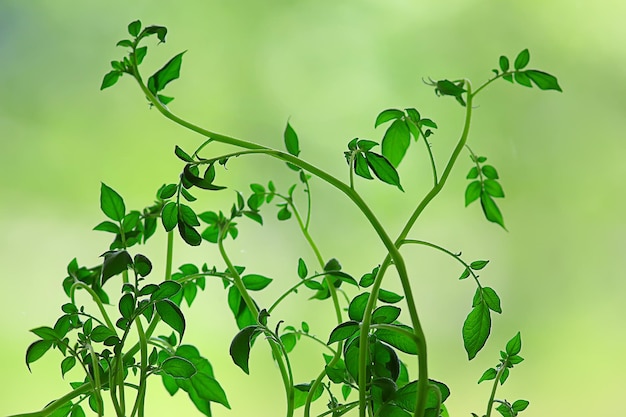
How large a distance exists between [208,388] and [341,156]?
58cm

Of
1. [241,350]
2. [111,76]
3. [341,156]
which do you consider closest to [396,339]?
[241,350]

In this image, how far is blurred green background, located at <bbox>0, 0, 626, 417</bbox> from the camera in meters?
1.12

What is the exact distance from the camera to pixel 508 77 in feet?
2.26

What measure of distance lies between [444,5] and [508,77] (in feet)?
1.90

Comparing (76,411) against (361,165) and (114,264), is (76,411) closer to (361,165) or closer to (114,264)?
(114,264)

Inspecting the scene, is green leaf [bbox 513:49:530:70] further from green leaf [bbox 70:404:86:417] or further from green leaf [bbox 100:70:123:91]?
green leaf [bbox 70:404:86:417]

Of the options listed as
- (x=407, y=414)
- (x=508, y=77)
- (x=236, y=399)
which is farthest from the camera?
(x=236, y=399)

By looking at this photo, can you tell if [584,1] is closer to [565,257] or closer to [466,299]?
[565,257]

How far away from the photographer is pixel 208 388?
2.30 feet

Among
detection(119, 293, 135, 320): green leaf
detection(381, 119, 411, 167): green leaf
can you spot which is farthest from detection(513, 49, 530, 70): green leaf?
detection(119, 293, 135, 320): green leaf

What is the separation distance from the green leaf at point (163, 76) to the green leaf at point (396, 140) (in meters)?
0.22

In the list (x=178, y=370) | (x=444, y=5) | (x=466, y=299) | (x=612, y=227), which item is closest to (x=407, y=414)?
(x=178, y=370)

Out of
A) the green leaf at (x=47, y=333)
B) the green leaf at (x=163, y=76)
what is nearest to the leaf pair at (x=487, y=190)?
the green leaf at (x=163, y=76)

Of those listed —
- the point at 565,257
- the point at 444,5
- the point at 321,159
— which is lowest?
the point at 565,257
